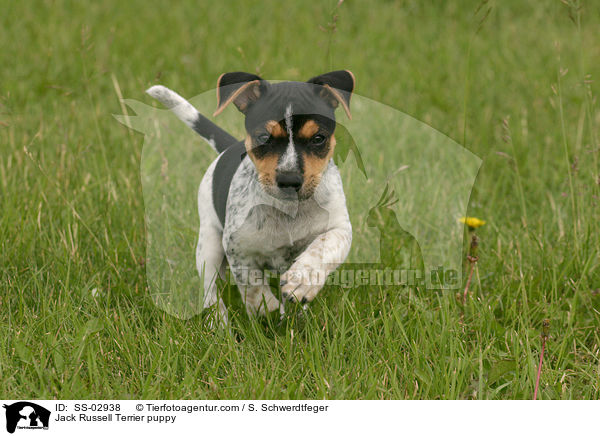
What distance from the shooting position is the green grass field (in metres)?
3.36

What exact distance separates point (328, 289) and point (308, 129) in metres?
1.28

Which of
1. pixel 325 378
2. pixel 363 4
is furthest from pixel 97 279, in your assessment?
pixel 363 4

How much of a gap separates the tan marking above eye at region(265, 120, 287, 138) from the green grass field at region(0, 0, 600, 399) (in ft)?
2.88

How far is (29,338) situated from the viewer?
3.56m

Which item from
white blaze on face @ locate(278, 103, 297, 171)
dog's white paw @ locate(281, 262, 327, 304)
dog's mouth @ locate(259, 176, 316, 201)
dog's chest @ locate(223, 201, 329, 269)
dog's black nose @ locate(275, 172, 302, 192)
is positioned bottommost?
dog's white paw @ locate(281, 262, 327, 304)

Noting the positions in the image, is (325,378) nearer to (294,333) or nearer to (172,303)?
(294,333)

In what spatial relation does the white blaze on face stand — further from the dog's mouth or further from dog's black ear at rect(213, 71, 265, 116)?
dog's black ear at rect(213, 71, 265, 116)

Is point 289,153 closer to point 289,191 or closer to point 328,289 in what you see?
point 289,191

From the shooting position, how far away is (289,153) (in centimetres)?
312

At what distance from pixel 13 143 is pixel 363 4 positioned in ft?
18.3
